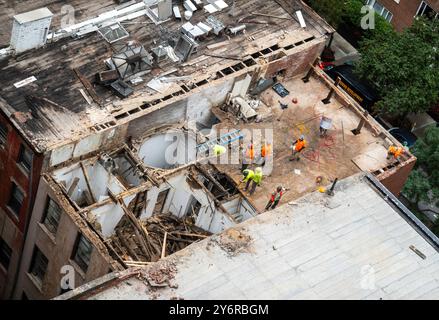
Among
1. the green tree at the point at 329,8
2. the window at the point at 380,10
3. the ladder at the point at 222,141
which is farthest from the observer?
the window at the point at 380,10

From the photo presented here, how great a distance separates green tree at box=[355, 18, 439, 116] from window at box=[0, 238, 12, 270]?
3049cm

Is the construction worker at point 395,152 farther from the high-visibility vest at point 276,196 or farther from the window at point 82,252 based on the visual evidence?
the window at point 82,252

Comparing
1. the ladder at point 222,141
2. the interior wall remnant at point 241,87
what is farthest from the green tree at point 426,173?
the ladder at point 222,141

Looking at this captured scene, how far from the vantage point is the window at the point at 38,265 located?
5590cm

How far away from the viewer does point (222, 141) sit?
56562 millimetres

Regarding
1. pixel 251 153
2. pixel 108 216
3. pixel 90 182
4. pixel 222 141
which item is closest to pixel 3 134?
pixel 90 182

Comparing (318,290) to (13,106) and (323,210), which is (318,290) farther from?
(13,106)

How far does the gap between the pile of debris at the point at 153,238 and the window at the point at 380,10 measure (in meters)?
36.6

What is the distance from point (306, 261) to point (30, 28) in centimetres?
1983

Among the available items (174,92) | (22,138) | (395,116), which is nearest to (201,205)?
(174,92)

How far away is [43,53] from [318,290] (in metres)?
20.9

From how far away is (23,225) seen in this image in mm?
56312

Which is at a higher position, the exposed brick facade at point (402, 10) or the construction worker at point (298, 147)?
the construction worker at point (298, 147)

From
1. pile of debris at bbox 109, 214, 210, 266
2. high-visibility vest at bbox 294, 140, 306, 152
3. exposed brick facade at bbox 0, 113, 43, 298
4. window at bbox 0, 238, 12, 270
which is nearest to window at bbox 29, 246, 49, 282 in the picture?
exposed brick facade at bbox 0, 113, 43, 298
